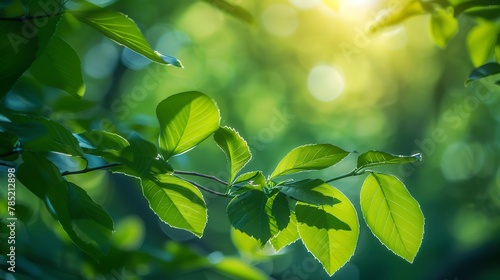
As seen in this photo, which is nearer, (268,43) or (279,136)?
(279,136)

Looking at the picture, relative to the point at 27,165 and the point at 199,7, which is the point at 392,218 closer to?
the point at 27,165

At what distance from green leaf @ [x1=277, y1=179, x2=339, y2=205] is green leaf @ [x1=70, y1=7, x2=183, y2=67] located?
17 centimetres

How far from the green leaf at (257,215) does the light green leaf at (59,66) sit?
263 mm

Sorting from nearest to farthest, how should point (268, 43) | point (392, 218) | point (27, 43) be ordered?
point (27, 43) < point (392, 218) < point (268, 43)

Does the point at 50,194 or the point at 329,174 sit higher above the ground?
the point at 50,194

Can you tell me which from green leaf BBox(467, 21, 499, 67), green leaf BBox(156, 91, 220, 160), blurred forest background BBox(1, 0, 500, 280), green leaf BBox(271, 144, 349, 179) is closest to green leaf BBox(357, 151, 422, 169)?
green leaf BBox(271, 144, 349, 179)

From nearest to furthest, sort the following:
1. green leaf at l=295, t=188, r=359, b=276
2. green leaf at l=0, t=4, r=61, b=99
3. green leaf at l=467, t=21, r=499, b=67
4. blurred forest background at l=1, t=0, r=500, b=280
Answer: green leaf at l=0, t=4, r=61, b=99, green leaf at l=295, t=188, r=359, b=276, green leaf at l=467, t=21, r=499, b=67, blurred forest background at l=1, t=0, r=500, b=280

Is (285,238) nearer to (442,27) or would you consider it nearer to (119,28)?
(119,28)

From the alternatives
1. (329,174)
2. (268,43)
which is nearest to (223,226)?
(329,174)

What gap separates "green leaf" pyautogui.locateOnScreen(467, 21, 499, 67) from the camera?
2.68ft

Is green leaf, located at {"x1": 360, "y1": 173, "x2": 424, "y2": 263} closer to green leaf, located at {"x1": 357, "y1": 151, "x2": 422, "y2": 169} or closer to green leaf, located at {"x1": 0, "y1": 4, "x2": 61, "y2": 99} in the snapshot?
green leaf, located at {"x1": 357, "y1": 151, "x2": 422, "y2": 169}

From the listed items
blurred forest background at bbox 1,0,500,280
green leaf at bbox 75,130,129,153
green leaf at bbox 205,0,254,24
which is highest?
green leaf at bbox 205,0,254,24

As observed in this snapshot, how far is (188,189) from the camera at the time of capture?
1.71 ft

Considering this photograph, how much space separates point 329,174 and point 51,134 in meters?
5.20
